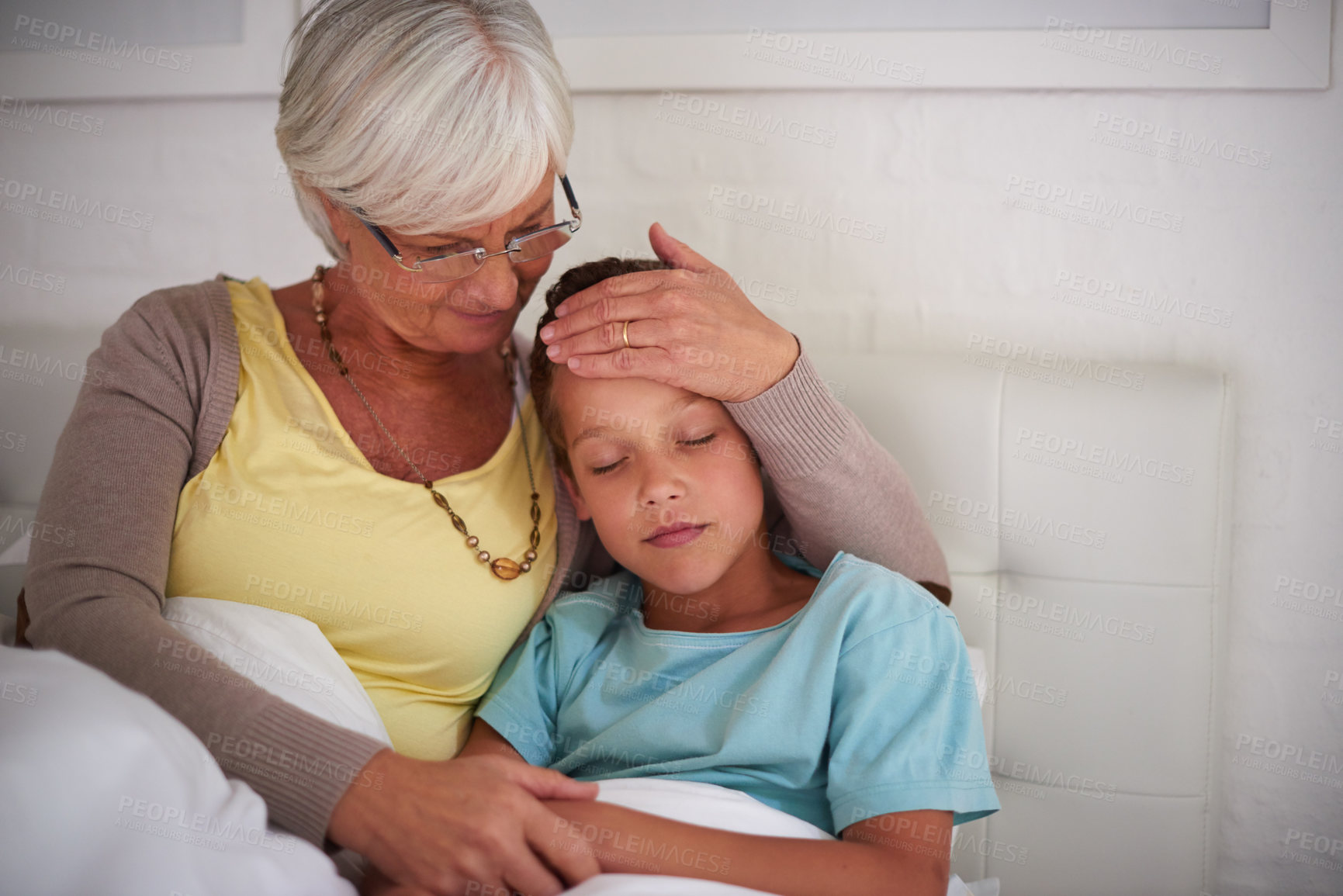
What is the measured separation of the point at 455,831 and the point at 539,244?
0.70 m

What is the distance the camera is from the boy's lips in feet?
3.80

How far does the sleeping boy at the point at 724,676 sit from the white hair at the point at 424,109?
236mm

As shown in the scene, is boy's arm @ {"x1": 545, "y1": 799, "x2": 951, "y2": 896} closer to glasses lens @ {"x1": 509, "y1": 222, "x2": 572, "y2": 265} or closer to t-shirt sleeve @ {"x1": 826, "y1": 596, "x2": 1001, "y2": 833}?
t-shirt sleeve @ {"x1": 826, "y1": 596, "x2": 1001, "y2": 833}

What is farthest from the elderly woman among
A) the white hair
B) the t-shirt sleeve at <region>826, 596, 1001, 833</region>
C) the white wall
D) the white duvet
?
the white wall

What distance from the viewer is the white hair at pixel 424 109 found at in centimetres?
108

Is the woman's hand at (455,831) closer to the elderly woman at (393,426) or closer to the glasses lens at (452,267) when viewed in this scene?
the elderly woman at (393,426)

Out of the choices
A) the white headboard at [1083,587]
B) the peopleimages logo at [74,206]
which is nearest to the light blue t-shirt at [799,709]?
the white headboard at [1083,587]

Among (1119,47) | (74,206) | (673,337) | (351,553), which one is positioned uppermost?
(1119,47)

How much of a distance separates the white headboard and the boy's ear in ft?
1.53

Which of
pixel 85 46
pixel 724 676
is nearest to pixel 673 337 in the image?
pixel 724 676

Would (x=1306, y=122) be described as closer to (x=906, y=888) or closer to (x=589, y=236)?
(x=589, y=236)

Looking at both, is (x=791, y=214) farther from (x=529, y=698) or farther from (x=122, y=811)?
(x=122, y=811)

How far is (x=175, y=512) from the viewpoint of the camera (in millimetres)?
1151

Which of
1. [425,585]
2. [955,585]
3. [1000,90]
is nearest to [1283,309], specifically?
[1000,90]
